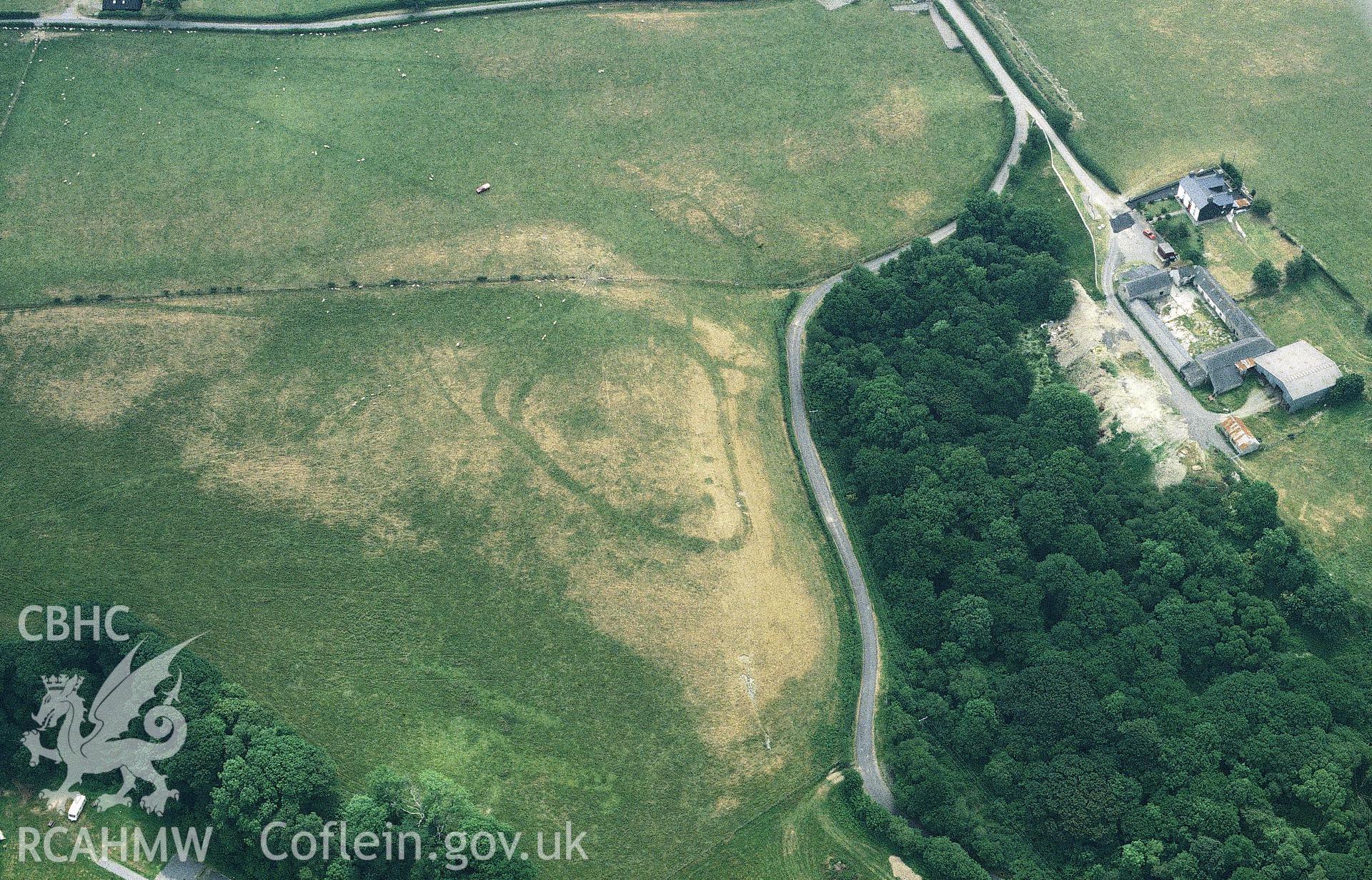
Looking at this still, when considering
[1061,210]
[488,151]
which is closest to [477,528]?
[488,151]

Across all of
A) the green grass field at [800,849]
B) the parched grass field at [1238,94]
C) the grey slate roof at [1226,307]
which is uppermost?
the parched grass field at [1238,94]

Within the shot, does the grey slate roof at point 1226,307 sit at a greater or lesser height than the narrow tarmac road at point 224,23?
lesser

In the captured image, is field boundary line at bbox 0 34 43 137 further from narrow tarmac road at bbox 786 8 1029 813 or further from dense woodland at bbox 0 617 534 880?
narrow tarmac road at bbox 786 8 1029 813

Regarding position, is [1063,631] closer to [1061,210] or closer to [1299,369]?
[1299,369]

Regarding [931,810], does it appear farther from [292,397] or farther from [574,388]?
[292,397]

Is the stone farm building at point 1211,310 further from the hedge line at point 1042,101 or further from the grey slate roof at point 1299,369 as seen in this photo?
the hedge line at point 1042,101

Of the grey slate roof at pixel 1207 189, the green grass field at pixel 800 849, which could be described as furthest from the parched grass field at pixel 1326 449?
the green grass field at pixel 800 849
